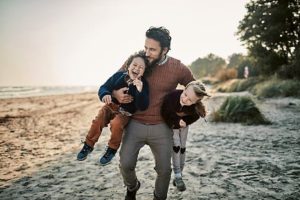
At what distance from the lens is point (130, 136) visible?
336 centimetres

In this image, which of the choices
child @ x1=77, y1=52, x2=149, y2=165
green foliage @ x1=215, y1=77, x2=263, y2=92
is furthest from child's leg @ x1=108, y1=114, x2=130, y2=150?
green foliage @ x1=215, y1=77, x2=263, y2=92

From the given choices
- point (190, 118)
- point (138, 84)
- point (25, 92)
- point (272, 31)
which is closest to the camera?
point (138, 84)

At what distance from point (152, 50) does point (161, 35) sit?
0.64ft

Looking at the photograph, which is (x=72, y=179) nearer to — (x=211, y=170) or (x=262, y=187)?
(x=211, y=170)

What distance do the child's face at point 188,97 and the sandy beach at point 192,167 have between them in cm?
152

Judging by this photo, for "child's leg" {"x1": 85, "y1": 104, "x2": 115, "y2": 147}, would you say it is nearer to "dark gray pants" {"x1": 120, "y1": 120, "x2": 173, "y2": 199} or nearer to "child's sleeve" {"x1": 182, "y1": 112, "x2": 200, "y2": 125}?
"dark gray pants" {"x1": 120, "y1": 120, "x2": 173, "y2": 199}

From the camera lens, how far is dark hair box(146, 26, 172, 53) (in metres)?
3.22

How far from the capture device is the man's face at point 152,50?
3238mm

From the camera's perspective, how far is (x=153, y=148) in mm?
3393

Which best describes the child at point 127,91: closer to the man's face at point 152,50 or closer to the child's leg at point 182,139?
the man's face at point 152,50

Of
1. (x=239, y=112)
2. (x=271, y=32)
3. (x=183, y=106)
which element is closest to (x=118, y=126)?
(x=183, y=106)

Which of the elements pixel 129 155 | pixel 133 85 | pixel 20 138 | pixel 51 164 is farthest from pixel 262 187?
pixel 20 138

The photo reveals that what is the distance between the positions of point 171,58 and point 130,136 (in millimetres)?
1071

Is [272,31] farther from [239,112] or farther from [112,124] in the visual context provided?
[112,124]
